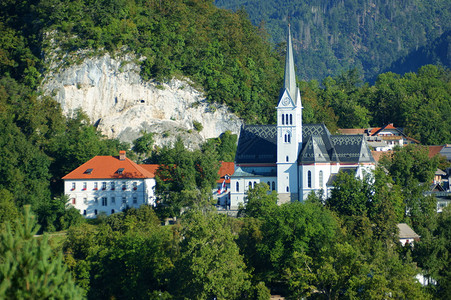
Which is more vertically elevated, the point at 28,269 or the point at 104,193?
the point at 104,193

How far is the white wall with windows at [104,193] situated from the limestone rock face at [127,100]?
11.5m

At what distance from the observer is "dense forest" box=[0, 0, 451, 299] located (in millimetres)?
50094

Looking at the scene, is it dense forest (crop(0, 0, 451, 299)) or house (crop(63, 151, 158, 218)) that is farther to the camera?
house (crop(63, 151, 158, 218))

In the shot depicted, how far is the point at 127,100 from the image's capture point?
9281 cm

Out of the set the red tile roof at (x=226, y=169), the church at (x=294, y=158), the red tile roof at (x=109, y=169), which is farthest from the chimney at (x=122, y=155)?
the church at (x=294, y=158)

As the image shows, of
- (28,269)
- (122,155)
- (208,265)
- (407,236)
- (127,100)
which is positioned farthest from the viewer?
(127,100)

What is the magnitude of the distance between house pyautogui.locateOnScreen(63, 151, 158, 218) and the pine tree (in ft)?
165

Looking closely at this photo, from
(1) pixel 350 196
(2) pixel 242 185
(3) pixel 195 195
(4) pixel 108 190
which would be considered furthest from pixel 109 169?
(1) pixel 350 196

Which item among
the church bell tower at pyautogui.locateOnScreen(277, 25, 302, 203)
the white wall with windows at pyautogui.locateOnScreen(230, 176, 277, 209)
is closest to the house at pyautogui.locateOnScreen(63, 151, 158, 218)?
the white wall with windows at pyautogui.locateOnScreen(230, 176, 277, 209)

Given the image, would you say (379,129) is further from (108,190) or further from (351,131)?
(108,190)

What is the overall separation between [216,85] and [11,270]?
7064 cm

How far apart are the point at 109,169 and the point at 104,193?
2.65 meters

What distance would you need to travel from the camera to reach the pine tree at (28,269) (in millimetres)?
27058

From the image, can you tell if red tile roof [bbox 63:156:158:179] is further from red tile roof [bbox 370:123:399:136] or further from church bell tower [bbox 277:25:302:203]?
red tile roof [bbox 370:123:399:136]
